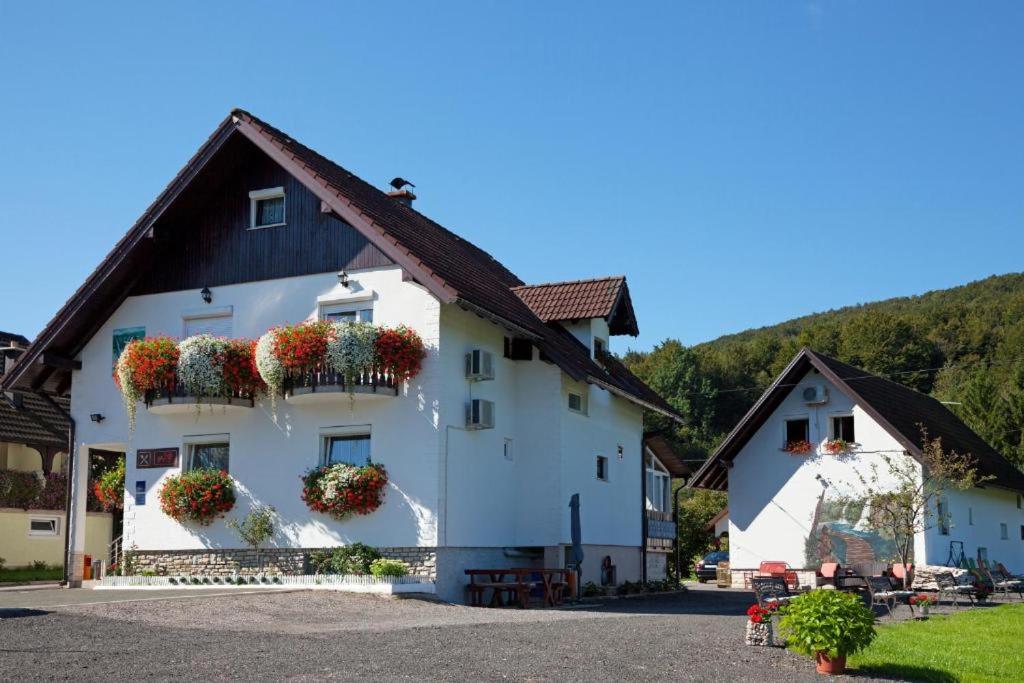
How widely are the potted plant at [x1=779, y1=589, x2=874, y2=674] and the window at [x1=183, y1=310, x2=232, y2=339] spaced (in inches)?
585

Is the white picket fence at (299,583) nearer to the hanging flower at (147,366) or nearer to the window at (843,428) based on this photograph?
the hanging flower at (147,366)

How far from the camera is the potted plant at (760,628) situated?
14477mm

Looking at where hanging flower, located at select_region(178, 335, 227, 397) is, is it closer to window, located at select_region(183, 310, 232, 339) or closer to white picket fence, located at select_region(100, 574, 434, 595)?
window, located at select_region(183, 310, 232, 339)

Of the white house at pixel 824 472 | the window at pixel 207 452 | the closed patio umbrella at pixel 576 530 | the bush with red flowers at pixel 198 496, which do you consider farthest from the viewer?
the white house at pixel 824 472

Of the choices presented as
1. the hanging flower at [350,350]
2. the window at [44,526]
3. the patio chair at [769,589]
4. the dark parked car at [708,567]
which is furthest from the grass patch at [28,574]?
the dark parked car at [708,567]

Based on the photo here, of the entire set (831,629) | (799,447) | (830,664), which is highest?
(799,447)

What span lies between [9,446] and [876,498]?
23.5 meters

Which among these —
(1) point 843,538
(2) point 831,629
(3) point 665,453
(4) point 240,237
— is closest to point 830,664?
(2) point 831,629

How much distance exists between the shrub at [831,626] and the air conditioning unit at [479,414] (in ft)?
34.3

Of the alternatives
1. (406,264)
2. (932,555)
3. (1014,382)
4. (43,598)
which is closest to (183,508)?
(43,598)

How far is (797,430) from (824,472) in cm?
147

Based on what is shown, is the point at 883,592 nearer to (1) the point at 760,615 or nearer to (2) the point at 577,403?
(1) the point at 760,615

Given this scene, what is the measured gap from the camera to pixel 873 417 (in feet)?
102

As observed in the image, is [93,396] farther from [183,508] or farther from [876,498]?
[876,498]
